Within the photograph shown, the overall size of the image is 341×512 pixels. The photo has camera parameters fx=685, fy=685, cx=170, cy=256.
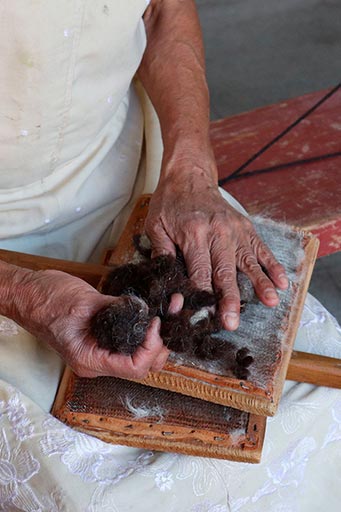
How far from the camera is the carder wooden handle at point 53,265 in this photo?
Result: 1098 mm

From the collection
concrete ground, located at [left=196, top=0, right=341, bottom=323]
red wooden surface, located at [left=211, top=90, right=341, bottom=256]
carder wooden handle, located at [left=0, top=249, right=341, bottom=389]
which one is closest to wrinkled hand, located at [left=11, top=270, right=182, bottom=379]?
carder wooden handle, located at [left=0, top=249, right=341, bottom=389]

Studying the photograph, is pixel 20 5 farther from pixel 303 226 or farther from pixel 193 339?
pixel 303 226

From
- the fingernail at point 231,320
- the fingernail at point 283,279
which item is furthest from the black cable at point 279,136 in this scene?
the fingernail at point 231,320

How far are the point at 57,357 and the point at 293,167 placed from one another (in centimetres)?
84

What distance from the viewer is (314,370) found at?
110 centimetres

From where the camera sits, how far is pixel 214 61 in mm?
3352

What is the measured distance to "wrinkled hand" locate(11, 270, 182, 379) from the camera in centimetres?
90

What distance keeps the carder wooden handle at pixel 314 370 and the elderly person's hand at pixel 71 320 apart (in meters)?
0.27

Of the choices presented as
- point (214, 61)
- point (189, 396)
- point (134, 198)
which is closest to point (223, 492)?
point (189, 396)

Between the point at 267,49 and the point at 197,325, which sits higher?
the point at 197,325

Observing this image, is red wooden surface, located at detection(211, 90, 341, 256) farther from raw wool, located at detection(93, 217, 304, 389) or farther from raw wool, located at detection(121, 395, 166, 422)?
raw wool, located at detection(121, 395, 166, 422)

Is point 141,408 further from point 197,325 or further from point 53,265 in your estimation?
point 53,265

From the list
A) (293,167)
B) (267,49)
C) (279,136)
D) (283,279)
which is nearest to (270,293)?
(283,279)

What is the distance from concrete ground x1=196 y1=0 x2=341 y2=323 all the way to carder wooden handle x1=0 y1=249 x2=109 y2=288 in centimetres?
205
